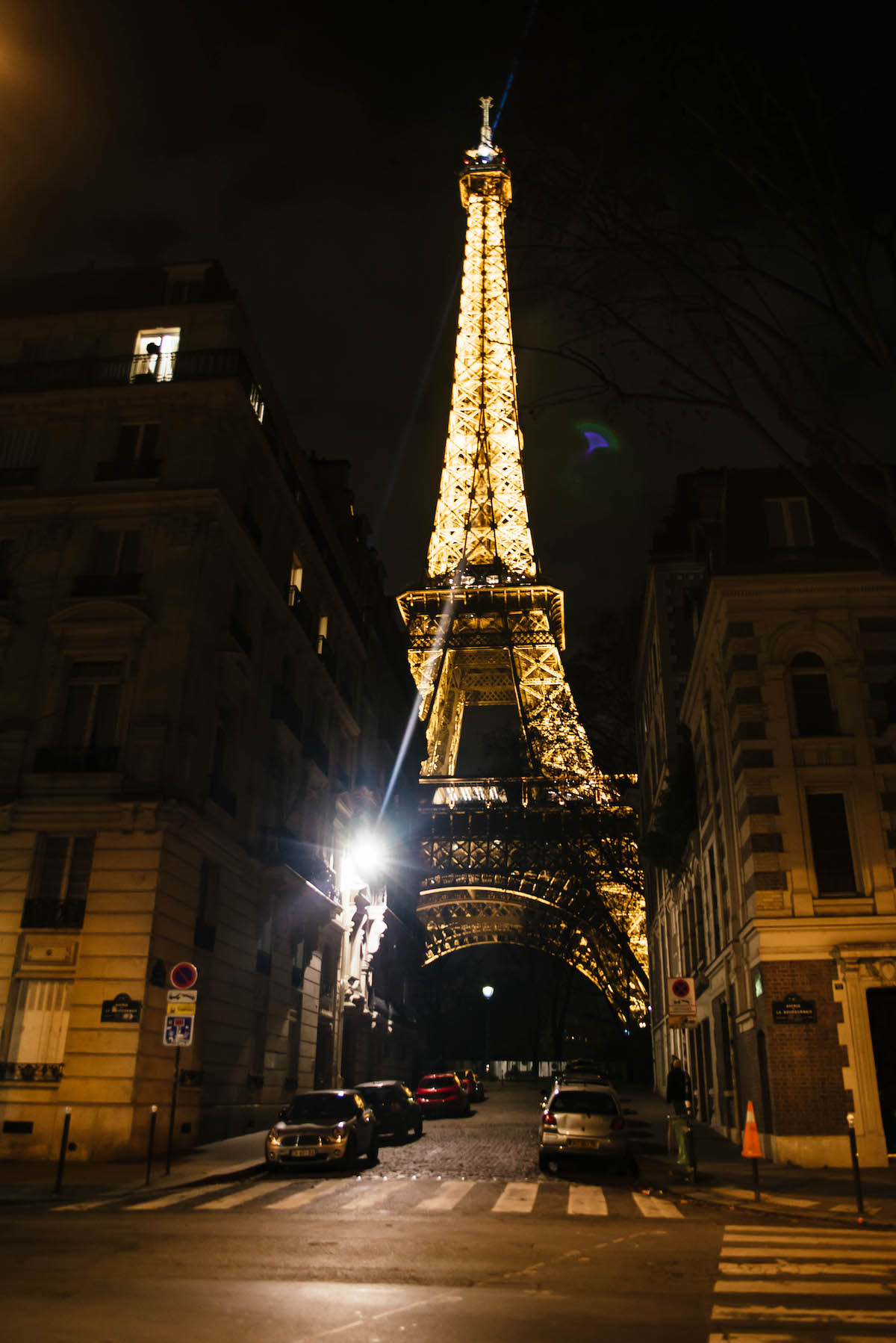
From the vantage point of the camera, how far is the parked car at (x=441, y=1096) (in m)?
36.3

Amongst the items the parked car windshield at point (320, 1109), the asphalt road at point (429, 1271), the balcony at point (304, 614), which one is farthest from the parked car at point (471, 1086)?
the asphalt road at point (429, 1271)

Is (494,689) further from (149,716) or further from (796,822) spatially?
(796,822)

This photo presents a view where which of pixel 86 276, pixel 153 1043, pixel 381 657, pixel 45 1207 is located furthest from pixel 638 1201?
pixel 381 657

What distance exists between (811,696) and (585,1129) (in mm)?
9832

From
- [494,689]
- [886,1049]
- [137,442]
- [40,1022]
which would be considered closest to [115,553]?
[137,442]

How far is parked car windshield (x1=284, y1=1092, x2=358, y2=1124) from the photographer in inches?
751

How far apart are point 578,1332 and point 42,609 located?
2056 cm

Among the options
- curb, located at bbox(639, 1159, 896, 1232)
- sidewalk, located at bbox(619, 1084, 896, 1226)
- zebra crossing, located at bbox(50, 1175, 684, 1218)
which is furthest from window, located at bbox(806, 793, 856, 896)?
zebra crossing, located at bbox(50, 1175, 684, 1218)

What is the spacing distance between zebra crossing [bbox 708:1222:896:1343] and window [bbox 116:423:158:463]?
20732mm

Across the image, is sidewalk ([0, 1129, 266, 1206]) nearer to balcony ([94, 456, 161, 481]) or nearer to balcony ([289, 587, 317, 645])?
balcony ([94, 456, 161, 481])

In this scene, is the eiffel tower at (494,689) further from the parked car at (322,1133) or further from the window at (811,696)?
the parked car at (322,1133)

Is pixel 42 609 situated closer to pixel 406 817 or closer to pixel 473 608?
pixel 406 817

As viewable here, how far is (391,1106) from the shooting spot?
2498 centimetres

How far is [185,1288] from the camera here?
823 cm
